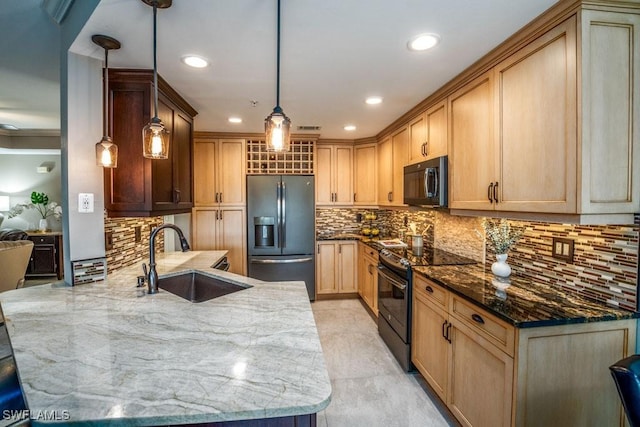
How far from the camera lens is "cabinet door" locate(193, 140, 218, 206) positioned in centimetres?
390

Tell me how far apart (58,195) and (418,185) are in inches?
265

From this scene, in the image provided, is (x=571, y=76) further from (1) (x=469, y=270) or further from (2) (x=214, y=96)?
(2) (x=214, y=96)

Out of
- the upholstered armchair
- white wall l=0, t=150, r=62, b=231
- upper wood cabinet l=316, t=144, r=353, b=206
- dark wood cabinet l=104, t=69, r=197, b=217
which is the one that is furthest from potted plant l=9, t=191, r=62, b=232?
upper wood cabinet l=316, t=144, r=353, b=206

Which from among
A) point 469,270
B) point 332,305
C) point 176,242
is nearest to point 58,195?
point 176,242

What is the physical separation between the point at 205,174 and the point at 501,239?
11.2 feet

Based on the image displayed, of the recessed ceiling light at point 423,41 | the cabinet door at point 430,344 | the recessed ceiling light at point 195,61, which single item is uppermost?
the recessed ceiling light at point 195,61

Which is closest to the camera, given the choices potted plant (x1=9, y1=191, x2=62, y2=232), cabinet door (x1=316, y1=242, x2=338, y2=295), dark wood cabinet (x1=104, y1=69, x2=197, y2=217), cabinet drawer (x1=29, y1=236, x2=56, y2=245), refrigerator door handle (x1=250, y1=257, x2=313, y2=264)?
dark wood cabinet (x1=104, y1=69, x2=197, y2=217)

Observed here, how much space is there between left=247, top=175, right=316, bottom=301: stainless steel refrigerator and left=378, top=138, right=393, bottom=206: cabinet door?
3.13 ft

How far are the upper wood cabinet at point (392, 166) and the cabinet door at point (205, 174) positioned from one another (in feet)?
7.24

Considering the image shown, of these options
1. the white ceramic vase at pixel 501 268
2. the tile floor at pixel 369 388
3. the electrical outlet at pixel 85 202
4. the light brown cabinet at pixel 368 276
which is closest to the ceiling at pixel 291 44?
the electrical outlet at pixel 85 202

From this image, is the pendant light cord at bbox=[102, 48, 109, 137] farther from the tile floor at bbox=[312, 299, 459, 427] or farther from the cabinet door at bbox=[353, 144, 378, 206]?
the cabinet door at bbox=[353, 144, 378, 206]

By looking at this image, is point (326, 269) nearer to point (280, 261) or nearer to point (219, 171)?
point (280, 261)

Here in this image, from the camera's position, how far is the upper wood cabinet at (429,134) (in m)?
2.42

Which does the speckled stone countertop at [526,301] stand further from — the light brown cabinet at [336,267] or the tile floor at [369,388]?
the light brown cabinet at [336,267]
